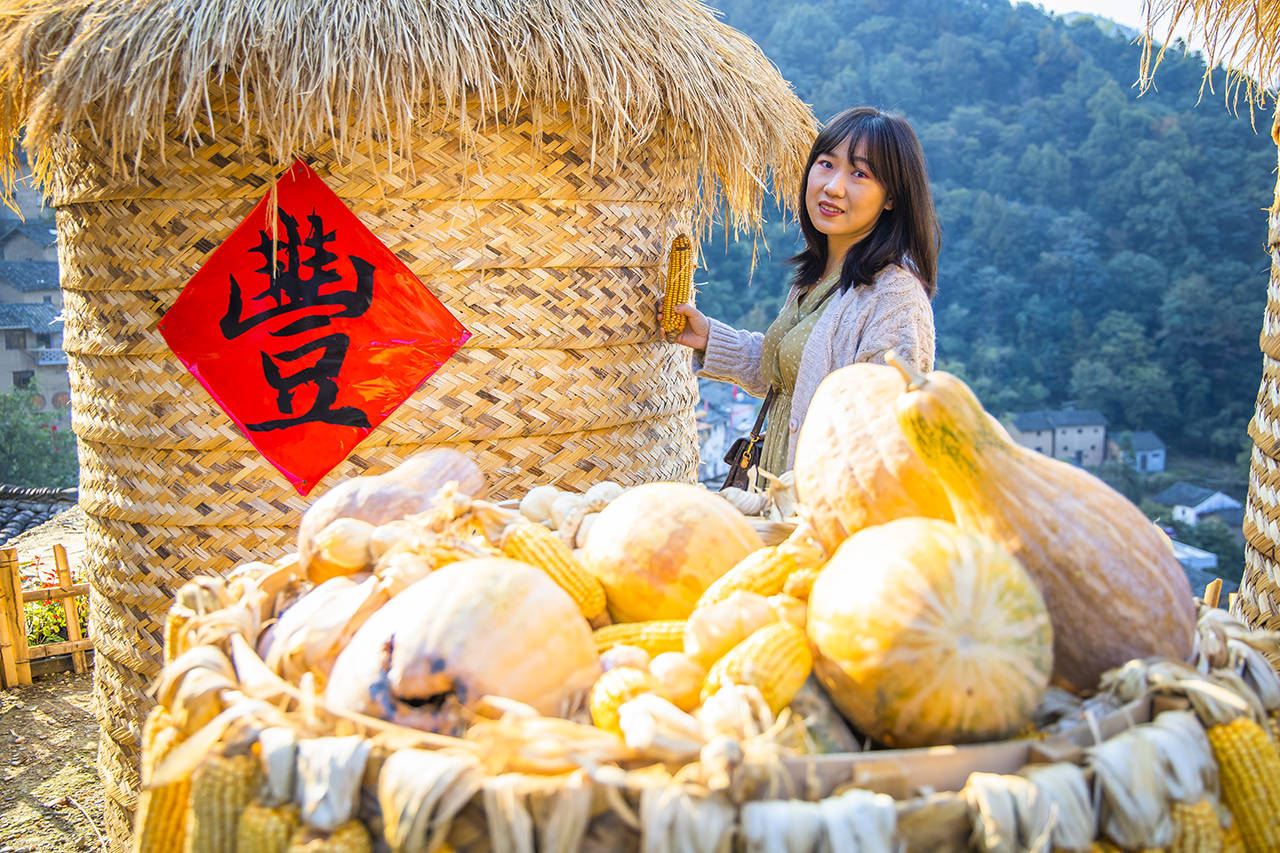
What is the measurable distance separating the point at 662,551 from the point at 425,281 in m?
1.45

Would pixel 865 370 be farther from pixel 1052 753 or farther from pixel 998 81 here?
pixel 998 81

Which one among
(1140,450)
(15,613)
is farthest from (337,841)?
(1140,450)

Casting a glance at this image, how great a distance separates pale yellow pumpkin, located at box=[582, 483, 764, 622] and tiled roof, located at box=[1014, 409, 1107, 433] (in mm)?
18680

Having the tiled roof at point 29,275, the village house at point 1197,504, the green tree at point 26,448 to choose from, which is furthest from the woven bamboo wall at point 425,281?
the village house at point 1197,504

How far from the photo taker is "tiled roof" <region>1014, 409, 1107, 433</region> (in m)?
18.3

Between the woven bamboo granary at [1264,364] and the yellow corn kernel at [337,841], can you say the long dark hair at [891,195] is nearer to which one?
the woven bamboo granary at [1264,364]

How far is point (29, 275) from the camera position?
42.3 ft

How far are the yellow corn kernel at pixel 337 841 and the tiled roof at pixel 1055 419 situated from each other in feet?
63.0

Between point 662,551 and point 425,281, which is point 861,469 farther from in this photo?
point 425,281

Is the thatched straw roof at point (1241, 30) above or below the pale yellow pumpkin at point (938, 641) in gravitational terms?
above

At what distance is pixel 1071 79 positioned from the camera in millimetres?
24891

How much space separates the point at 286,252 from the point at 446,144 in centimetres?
50

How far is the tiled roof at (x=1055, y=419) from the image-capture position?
1831cm

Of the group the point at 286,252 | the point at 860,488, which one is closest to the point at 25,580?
the point at 286,252
